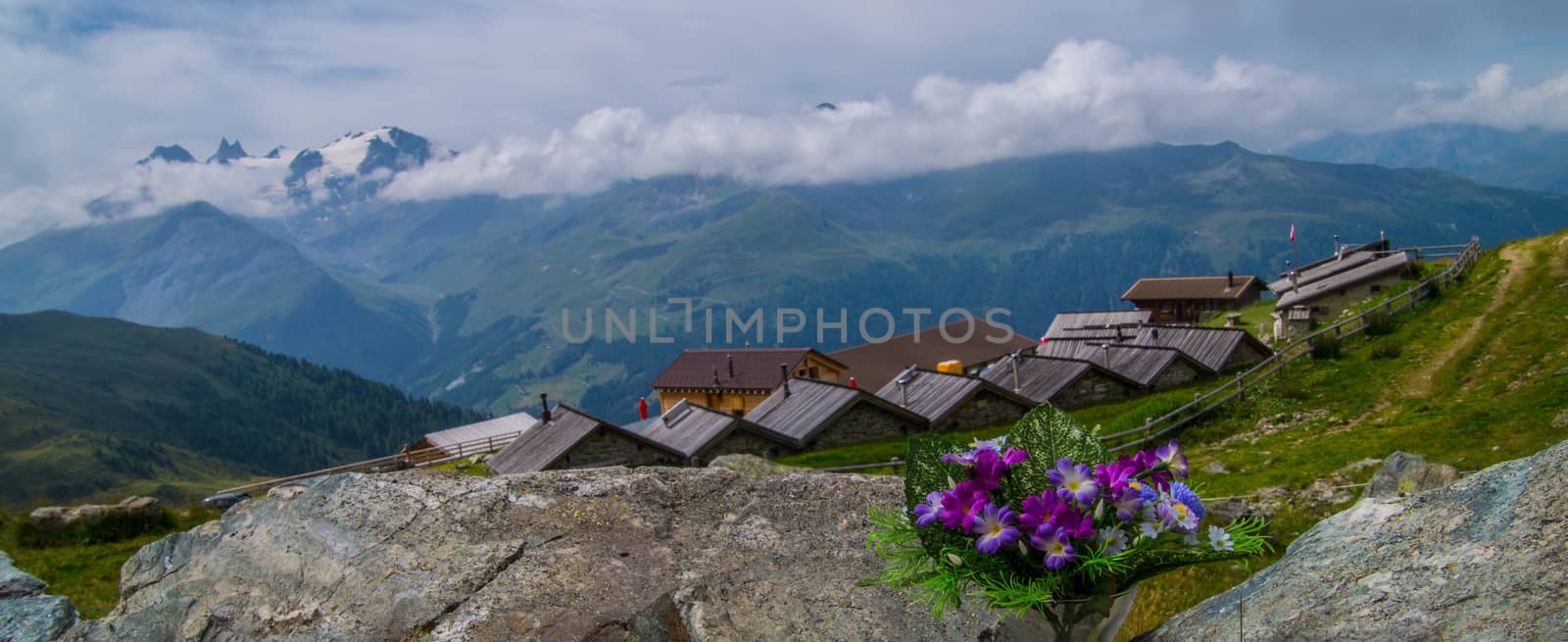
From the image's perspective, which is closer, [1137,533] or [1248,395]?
[1137,533]

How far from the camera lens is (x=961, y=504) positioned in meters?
3.29

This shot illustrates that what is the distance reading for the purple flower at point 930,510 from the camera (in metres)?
3.30

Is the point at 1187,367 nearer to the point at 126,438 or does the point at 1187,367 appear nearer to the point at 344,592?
the point at 344,592

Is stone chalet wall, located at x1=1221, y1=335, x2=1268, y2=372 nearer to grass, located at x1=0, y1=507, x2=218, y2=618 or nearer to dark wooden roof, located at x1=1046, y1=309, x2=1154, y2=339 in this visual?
dark wooden roof, located at x1=1046, y1=309, x2=1154, y2=339

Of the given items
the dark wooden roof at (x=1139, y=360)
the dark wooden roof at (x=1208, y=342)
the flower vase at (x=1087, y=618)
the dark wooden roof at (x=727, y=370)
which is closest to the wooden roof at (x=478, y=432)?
the dark wooden roof at (x=727, y=370)

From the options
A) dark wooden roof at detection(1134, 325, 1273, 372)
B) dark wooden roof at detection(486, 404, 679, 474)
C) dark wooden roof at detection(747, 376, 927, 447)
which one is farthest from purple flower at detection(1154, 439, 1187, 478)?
dark wooden roof at detection(1134, 325, 1273, 372)

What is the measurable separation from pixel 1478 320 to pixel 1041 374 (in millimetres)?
14940

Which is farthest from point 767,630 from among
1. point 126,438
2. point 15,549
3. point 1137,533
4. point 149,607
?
point 126,438

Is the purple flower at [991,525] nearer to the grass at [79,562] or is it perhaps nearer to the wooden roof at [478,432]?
the grass at [79,562]

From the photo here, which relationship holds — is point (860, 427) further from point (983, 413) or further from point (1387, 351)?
point (1387, 351)

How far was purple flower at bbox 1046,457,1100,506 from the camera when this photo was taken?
3.18 metres

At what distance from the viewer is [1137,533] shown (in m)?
3.27

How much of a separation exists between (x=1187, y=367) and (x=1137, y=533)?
3772cm

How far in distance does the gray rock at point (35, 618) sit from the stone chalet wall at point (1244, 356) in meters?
39.3
